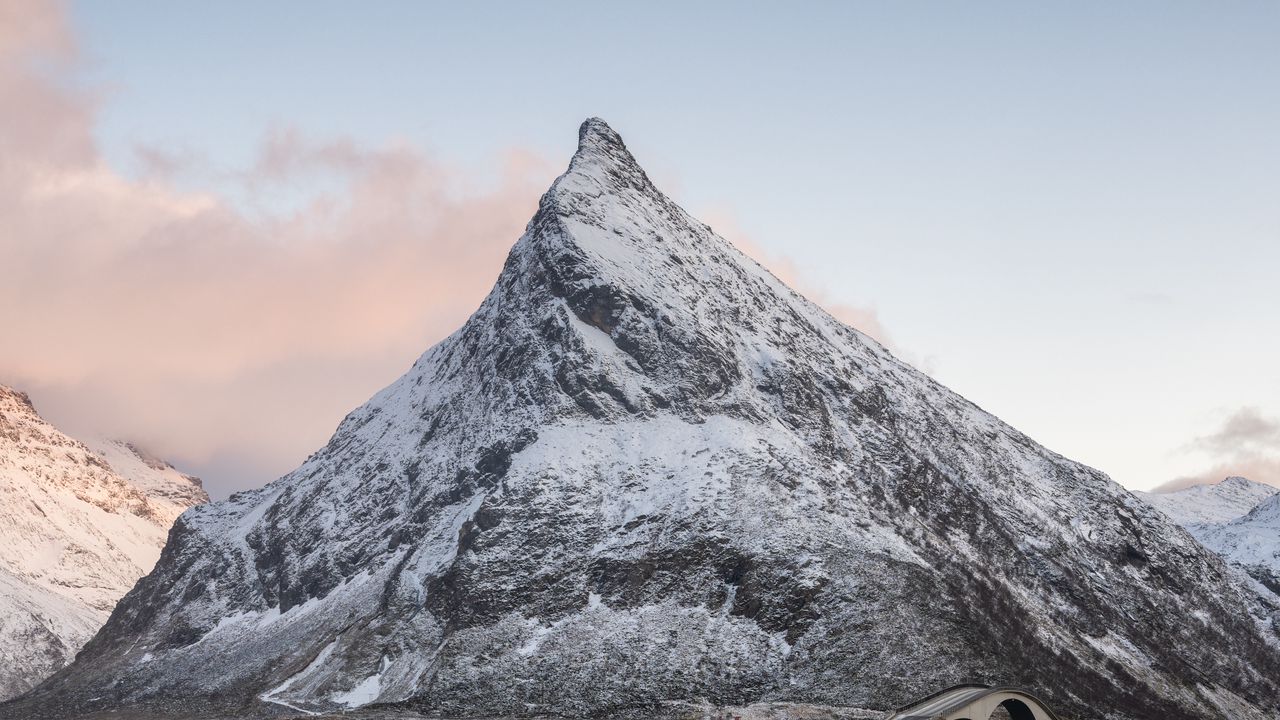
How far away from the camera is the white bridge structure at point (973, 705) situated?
108 meters

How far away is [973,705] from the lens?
110 metres

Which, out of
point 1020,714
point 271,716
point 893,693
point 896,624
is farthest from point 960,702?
point 271,716

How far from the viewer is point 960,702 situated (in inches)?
4284

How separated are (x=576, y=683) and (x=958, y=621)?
189 feet

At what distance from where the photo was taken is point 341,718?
→ 598ft

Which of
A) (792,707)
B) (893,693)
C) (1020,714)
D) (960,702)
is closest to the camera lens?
(960,702)

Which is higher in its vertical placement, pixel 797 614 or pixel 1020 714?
pixel 797 614

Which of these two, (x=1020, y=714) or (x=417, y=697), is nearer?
(x=1020, y=714)

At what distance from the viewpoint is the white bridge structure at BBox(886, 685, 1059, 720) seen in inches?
4259

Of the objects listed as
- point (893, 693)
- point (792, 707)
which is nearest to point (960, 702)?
point (792, 707)

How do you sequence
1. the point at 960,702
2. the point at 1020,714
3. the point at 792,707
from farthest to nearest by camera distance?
the point at 792,707
the point at 1020,714
the point at 960,702

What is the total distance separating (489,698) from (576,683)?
1245 centimetres

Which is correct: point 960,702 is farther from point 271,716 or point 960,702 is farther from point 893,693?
→ point 271,716

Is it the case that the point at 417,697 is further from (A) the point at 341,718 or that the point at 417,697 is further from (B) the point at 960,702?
(B) the point at 960,702
